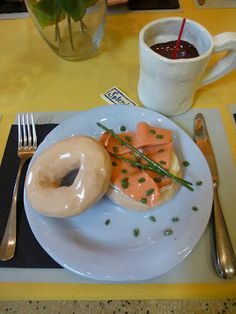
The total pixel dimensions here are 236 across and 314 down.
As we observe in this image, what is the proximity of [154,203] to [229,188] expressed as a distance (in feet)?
0.56

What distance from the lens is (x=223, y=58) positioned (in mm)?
635

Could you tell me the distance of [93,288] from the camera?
0.49 metres

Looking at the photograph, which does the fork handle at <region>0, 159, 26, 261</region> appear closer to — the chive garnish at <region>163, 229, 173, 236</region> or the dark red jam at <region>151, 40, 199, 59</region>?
the chive garnish at <region>163, 229, 173, 236</region>

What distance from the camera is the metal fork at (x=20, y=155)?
0.51 meters

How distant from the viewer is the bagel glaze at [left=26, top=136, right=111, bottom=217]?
488 millimetres

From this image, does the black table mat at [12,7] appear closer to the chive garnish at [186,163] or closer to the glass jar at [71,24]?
the glass jar at [71,24]

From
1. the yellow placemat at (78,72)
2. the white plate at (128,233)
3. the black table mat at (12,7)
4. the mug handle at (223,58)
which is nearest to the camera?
the white plate at (128,233)

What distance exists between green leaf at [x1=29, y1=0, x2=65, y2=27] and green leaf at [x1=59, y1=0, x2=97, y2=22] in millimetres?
24

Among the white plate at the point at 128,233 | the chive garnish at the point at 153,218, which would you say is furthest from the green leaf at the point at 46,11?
the chive garnish at the point at 153,218

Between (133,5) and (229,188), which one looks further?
(133,5)

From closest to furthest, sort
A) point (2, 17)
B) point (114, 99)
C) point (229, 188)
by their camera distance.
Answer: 1. point (229, 188)
2. point (114, 99)
3. point (2, 17)

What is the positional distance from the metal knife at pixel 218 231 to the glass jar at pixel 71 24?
386 mm

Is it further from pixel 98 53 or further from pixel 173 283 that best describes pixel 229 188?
pixel 98 53

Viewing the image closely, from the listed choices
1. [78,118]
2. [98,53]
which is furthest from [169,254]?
[98,53]
